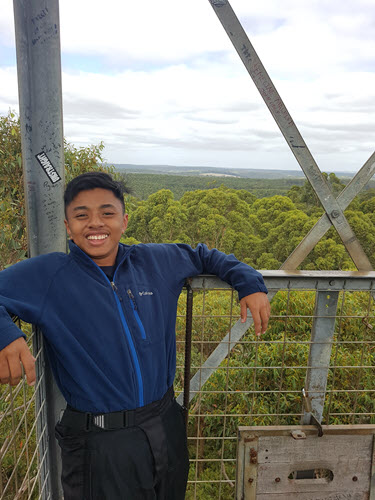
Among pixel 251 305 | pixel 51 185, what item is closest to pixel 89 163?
pixel 51 185

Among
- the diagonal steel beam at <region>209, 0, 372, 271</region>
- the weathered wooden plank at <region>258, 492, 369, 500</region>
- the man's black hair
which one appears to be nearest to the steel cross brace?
the diagonal steel beam at <region>209, 0, 372, 271</region>

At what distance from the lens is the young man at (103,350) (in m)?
1.34

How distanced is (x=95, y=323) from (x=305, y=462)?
113 cm

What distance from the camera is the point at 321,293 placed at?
166cm

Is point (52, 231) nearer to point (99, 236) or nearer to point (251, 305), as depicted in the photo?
point (99, 236)

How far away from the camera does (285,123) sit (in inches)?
67.8

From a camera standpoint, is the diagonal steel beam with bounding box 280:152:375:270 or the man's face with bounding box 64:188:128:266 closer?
the man's face with bounding box 64:188:128:266

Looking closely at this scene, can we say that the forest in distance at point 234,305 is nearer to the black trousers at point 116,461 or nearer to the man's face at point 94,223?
the black trousers at point 116,461

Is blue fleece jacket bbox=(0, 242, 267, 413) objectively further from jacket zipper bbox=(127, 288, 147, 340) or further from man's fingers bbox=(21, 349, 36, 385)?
man's fingers bbox=(21, 349, 36, 385)

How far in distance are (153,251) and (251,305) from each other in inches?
16.9

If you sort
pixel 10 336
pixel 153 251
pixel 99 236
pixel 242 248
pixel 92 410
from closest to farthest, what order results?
pixel 10 336, pixel 92 410, pixel 99 236, pixel 153 251, pixel 242 248

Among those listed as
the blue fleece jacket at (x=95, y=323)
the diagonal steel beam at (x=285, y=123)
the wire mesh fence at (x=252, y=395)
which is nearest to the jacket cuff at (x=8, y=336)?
the blue fleece jacket at (x=95, y=323)

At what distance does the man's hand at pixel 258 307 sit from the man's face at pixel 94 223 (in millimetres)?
523

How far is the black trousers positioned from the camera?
1.35m
